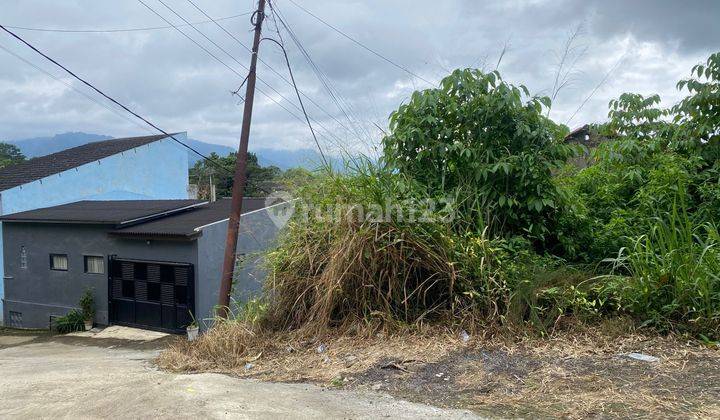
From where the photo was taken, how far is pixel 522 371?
448 centimetres

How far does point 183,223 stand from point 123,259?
2221mm

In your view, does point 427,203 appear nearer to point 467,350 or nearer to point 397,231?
point 397,231

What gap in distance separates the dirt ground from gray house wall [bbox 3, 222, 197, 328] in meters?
10.5

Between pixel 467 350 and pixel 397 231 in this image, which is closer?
pixel 467 350

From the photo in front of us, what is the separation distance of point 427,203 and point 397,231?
534mm

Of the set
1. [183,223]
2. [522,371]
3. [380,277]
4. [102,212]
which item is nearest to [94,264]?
[102,212]

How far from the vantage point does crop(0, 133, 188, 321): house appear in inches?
842

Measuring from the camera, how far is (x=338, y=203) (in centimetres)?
613

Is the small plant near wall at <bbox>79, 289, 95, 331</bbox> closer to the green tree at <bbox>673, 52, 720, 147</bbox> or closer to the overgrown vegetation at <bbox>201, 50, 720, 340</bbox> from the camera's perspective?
the overgrown vegetation at <bbox>201, 50, 720, 340</bbox>

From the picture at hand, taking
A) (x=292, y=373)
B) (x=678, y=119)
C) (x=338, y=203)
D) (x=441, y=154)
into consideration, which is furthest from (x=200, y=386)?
(x=678, y=119)

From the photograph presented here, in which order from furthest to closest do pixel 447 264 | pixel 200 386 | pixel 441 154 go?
pixel 441 154, pixel 447 264, pixel 200 386

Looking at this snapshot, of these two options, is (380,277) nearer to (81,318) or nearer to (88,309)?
(88,309)

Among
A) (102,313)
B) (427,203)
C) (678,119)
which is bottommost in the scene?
(102,313)

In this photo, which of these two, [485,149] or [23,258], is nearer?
[485,149]
